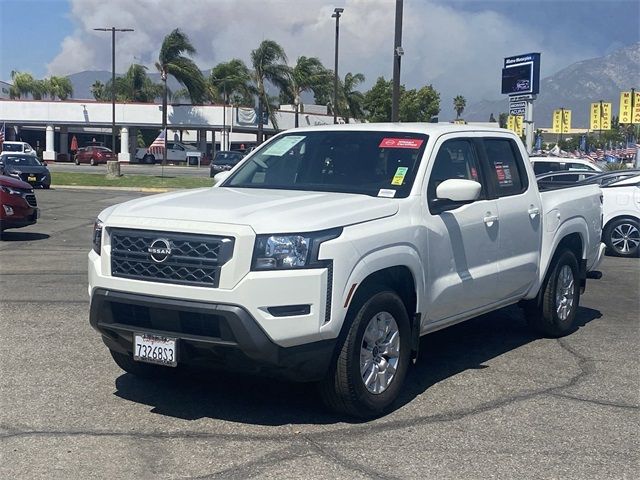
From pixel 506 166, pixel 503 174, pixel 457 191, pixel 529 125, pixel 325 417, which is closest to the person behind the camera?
pixel 325 417

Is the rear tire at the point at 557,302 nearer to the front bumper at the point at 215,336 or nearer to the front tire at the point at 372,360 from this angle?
the front tire at the point at 372,360

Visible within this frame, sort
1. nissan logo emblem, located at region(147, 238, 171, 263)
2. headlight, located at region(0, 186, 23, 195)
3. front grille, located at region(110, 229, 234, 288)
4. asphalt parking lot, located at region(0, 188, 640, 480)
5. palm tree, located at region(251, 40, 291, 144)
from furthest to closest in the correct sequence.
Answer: palm tree, located at region(251, 40, 291, 144) < headlight, located at region(0, 186, 23, 195) < nissan logo emblem, located at region(147, 238, 171, 263) < front grille, located at region(110, 229, 234, 288) < asphalt parking lot, located at region(0, 188, 640, 480)

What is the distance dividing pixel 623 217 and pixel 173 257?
36.2 feet

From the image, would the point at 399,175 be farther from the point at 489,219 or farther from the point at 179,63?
the point at 179,63

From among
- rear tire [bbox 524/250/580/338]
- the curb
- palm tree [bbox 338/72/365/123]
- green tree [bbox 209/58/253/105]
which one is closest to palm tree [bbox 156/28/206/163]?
green tree [bbox 209/58/253/105]

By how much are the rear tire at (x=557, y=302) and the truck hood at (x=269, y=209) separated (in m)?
2.62

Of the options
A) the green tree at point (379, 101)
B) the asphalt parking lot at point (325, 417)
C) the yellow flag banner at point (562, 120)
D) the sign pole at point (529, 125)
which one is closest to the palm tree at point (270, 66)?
the green tree at point (379, 101)

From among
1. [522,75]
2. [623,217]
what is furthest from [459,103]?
[623,217]

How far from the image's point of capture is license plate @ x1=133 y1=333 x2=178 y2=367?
5.04m

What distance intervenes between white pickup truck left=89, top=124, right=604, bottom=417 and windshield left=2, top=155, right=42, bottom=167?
2544 centimetres

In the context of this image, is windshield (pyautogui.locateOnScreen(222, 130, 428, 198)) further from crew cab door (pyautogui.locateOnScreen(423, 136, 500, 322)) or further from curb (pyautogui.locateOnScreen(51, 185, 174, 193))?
curb (pyautogui.locateOnScreen(51, 185, 174, 193))

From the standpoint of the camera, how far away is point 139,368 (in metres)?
6.11

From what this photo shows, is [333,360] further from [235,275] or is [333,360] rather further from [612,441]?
[612,441]

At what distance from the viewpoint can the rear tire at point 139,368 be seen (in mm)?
6043
